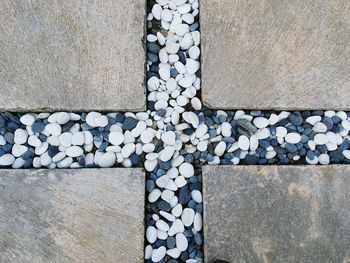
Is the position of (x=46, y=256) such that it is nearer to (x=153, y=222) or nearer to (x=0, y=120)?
(x=153, y=222)

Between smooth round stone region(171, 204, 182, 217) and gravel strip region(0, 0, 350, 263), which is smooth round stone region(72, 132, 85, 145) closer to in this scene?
gravel strip region(0, 0, 350, 263)

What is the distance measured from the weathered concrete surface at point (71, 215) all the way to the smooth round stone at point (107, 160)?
1.1 inches

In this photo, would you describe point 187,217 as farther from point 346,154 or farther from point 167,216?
point 346,154

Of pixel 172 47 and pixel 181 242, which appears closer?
pixel 181 242

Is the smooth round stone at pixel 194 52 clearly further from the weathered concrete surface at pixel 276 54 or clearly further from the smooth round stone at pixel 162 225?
the smooth round stone at pixel 162 225

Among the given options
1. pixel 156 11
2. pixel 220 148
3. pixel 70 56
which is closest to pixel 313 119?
pixel 220 148

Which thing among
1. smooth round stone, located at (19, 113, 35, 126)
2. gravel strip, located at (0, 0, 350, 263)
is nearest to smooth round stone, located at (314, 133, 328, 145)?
gravel strip, located at (0, 0, 350, 263)

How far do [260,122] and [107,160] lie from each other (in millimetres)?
591

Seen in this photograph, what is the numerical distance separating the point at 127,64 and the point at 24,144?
0.48 meters

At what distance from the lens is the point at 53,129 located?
1.36 metres

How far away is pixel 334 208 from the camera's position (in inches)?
54.4

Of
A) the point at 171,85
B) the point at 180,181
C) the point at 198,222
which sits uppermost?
the point at 171,85

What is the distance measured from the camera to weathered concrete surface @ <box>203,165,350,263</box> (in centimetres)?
134

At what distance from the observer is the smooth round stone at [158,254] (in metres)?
1.32
